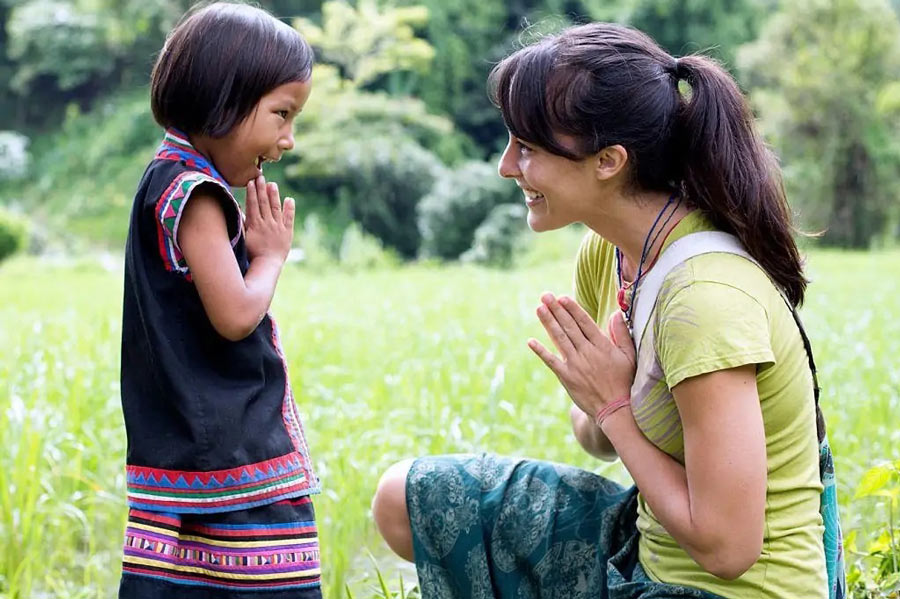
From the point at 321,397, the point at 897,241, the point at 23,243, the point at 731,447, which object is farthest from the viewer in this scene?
the point at 897,241

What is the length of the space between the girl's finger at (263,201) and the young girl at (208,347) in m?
0.06

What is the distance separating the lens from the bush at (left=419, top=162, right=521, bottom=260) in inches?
397

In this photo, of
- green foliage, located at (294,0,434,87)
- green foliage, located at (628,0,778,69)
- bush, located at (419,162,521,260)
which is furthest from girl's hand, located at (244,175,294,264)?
green foliage, located at (628,0,778,69)

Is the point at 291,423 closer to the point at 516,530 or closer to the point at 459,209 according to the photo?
the point at 516,530

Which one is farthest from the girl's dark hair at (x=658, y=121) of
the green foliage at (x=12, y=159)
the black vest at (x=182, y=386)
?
the green foliage at (x=12, y=159)

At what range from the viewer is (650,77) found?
4.56ft

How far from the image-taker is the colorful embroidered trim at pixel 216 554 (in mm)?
1386

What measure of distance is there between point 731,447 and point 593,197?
386mm

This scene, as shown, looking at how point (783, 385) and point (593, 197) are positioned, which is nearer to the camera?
point (783, 385)

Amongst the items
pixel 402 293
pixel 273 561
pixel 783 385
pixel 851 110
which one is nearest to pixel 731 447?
pixel 783 385

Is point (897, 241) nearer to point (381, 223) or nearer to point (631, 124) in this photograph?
point (381, 223)

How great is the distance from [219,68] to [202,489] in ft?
1.77

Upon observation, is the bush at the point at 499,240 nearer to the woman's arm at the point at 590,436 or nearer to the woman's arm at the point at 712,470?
the woman's arm at the point at 590,436

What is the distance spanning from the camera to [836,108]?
40.5 feet
